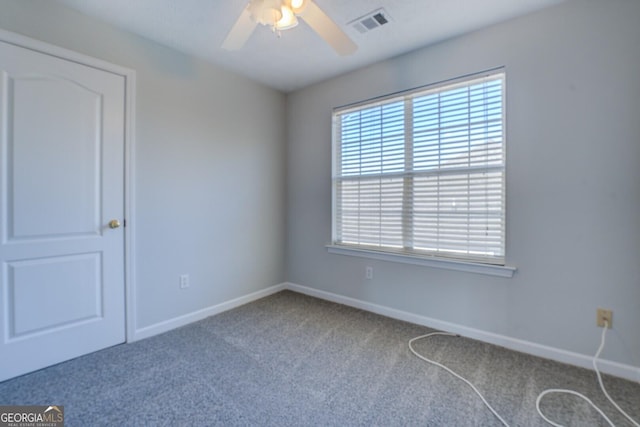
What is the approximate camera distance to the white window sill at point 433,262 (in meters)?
2.21

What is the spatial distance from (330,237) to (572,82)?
231 centimetres

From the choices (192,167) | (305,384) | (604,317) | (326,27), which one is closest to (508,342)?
(604,317)

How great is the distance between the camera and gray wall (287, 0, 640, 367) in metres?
1.82

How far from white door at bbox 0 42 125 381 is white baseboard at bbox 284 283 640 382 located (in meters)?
2.13

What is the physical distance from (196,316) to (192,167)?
138 centimetres

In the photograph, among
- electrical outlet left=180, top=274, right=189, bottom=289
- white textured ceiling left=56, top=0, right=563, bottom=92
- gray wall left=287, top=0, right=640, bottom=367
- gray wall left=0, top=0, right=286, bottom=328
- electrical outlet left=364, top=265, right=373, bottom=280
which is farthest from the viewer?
electrical outlet left=364, top=265, right=373, bottom=280

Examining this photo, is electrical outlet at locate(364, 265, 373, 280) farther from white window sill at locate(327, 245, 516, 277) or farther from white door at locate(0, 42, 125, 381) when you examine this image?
white door at locate(0, 42, 125, 381)

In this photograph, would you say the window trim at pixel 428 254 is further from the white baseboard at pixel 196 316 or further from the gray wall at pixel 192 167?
the white baseboard at pixel 196 316

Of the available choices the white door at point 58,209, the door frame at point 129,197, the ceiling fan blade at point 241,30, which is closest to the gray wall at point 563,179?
the ceiling fan blade at point 241,30

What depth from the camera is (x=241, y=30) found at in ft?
Result: 5.21

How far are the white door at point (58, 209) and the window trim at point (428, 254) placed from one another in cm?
193

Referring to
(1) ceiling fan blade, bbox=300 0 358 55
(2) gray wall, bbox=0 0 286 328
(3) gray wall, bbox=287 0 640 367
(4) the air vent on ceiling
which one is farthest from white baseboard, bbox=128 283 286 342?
(4) the air vent on ceiling

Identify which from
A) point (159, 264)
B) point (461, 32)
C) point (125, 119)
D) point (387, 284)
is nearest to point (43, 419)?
point (159, 264)

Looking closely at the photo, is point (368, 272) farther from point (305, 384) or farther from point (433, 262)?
point (305, 384)
